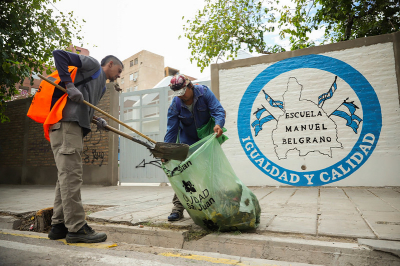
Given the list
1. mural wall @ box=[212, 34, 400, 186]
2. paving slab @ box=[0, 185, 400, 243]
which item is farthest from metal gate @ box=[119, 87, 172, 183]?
paving slab @ box=[0, 185, 400, 243]

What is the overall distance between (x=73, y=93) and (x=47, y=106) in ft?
1.18

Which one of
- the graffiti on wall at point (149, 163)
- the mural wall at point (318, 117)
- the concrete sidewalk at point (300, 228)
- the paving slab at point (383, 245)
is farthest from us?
the graffiti on wall at point (149, 163)

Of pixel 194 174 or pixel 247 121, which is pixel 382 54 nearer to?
pixel 247 121

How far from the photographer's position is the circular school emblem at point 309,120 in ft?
18.0

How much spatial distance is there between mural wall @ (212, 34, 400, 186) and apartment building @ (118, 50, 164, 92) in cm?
3525

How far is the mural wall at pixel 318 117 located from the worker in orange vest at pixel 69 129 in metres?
4.17

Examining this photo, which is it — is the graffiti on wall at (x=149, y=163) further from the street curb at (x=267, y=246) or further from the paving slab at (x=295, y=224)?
the paving slab at (x=295, y=224)

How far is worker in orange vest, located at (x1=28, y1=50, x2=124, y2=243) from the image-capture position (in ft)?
8.04

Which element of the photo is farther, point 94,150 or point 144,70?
point 144,70

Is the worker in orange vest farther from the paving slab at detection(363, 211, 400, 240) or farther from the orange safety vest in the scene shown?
the paving slab at detection(363, 211, 400, 240)

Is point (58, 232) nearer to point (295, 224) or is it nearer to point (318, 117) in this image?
point (295, 224)

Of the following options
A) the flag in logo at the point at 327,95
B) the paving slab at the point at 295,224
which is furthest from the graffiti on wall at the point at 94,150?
the paving slab at the point at 295,224

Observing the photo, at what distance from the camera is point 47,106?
2.59m

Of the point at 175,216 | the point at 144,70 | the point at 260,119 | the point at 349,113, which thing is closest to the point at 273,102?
the point at 260,119
